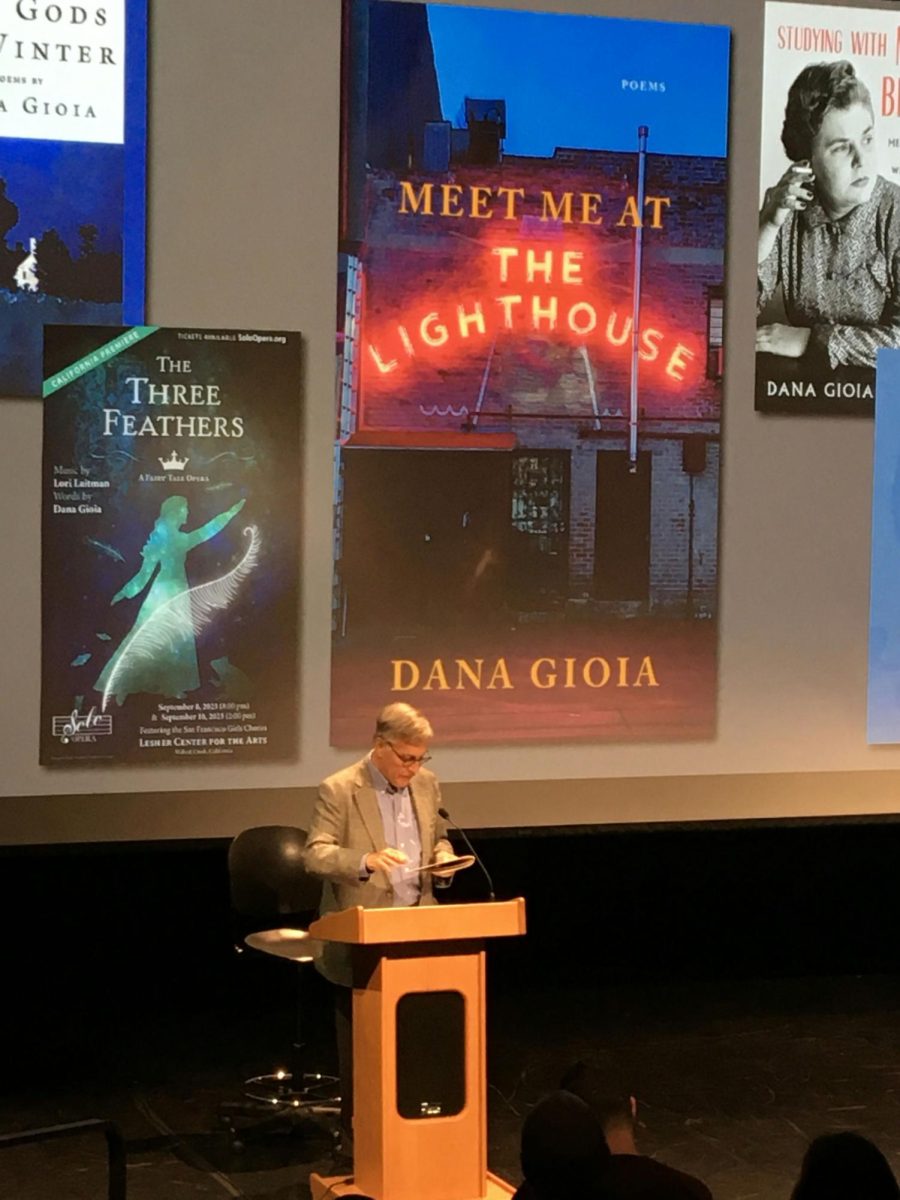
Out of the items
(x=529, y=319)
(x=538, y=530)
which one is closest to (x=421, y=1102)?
(x=538, y=530)

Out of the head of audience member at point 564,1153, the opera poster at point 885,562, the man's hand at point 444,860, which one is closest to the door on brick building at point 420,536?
the man's hand at point 444,860

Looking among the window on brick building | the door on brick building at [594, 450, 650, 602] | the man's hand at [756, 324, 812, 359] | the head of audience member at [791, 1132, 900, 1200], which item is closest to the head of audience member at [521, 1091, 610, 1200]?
the head of audience member at [791, 1132, 900, 1200]

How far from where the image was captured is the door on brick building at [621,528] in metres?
5.86

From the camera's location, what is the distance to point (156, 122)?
5352mm

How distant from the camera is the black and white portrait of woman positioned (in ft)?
19.4

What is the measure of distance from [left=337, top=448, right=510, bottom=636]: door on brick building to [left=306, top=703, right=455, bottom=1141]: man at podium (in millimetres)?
1038

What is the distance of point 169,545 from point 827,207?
2.53 m

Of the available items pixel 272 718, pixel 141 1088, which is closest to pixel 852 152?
pixel 272 718

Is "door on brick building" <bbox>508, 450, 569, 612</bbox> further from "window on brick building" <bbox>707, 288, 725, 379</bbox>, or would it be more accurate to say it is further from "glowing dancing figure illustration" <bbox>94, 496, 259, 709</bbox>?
"glowing dancing figure illustration" <bbox>94, 496, 259, 709</bbox>

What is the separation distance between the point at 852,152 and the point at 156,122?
238 centimetres

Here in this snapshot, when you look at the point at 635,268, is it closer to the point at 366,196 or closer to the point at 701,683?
the point at 366,196

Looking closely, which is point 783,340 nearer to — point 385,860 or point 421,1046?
point 385,860

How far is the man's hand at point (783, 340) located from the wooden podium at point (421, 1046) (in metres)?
2.54

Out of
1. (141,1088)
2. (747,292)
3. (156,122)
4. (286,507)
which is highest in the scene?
(156,122)
